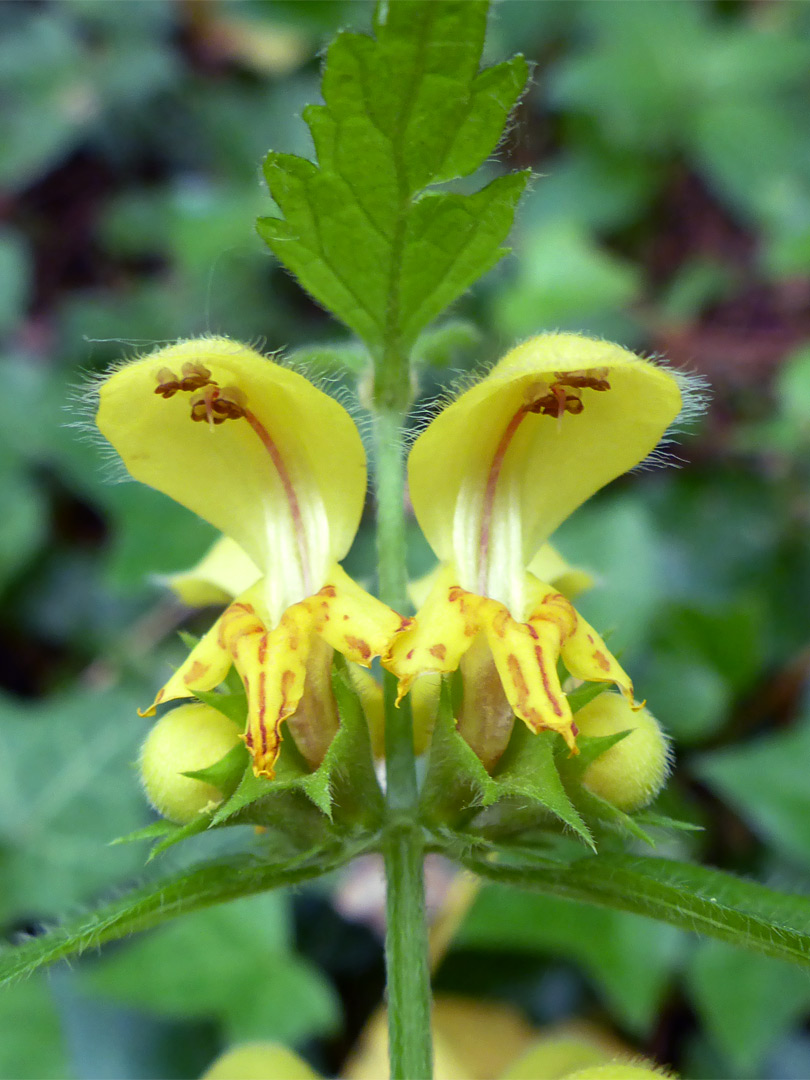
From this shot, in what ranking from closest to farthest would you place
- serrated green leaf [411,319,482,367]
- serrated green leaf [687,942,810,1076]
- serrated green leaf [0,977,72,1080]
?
serrated green leaf [411,319,482,367], serrated green leaf [0,977,72,1080], serrated green leaf [687,942,810,1076]

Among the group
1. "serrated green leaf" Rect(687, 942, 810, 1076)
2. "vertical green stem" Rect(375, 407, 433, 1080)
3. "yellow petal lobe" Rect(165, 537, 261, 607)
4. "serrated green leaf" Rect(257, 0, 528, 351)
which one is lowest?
"serrated green leaf" Rect(687, 942, 810, 1076)

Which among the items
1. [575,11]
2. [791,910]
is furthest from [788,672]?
[575,11]

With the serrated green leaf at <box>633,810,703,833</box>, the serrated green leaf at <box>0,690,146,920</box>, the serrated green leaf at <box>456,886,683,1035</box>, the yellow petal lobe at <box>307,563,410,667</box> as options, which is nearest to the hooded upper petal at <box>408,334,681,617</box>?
the yellow petal lobe at <box>307,563,410,667</box>

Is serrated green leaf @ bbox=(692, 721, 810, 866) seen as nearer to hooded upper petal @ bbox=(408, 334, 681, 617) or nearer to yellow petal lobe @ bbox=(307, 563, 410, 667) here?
hooded upper petal @ bbox=(408, 334, 681, 617)

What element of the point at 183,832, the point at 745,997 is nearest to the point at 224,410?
the point at 183,832

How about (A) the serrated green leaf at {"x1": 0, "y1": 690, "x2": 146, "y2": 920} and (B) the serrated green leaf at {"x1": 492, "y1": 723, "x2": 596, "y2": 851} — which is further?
(A) the serrated green leaf at {"x1": 0, "y1": 690, "x2": 146, "y2": 920}

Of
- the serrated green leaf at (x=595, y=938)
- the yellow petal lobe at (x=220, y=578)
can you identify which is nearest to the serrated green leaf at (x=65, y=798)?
the serrated green leaf at (x=595, y=938)

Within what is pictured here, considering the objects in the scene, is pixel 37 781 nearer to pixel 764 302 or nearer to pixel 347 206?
pixel 347 206
